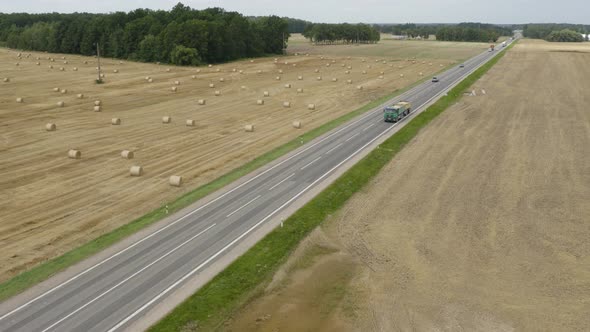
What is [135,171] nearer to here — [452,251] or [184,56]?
[452,251]

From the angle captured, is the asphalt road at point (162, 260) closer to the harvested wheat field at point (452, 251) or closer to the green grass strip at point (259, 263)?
the green grass strip at point (259, 263)

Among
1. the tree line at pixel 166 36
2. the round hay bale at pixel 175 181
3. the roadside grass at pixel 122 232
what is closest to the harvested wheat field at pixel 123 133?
the round hay bale at pixel 175 181

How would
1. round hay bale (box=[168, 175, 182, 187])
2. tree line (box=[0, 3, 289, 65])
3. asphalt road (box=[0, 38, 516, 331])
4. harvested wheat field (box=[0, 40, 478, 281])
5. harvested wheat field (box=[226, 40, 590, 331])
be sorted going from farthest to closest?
tree line (box=[0, 3, 289, 65]) → round hay bale (box=[168, 175, 182, 187]) → harvested wheat field (box=[0, 40, 478, 281]) → harvested wheat field (box=[226, 40, 590, 331]) → asphalt road (box=[0, 38, 516, 331])

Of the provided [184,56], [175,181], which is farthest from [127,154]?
[184,56]

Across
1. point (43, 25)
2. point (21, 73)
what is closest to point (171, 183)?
point (21, 73)

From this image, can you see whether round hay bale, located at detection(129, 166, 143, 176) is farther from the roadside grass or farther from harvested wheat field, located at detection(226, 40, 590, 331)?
harvested wheat field, located at detection(226, 40, 590, 331)

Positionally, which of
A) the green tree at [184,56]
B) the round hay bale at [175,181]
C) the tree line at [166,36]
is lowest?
the round hay bale at [175,181]

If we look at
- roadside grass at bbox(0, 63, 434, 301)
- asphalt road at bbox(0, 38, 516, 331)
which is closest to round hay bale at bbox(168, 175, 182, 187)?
roadside grass at bbox(0, 63, 434, 301)
